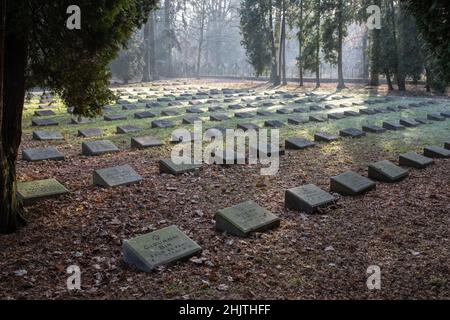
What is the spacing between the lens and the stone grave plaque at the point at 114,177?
6186 millimetres

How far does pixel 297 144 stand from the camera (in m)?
9.17

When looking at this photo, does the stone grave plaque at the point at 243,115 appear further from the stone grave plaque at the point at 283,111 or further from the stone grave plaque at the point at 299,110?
the stone grave plaque at the point at 299,110

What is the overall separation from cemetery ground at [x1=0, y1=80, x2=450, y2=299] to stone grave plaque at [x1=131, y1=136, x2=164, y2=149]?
21.2 inches

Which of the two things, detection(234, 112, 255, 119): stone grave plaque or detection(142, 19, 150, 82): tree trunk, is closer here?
detection(234, 112, 255, 119): stone grave plaque

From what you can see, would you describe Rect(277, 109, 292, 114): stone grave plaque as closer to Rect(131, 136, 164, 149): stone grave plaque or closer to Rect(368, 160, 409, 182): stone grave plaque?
Rect(131, 136, 164, 149): stone grave plaque

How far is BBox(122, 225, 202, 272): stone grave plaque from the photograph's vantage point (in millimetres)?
3872

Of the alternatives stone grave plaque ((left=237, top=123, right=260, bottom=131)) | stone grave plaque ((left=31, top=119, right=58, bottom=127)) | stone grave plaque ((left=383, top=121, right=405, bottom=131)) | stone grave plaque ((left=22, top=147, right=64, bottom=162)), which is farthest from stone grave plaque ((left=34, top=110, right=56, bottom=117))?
stone grave plaque ((left=383, top=121, right=405, bottom=131))

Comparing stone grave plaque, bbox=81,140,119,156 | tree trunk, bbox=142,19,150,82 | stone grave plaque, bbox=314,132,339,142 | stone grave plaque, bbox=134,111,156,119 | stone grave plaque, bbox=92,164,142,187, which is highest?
tree trunk, bbox=142,19,150,82

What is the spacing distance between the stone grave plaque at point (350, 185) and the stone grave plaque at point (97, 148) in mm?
4836

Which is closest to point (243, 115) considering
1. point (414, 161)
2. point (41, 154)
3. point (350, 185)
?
point (414, 161)

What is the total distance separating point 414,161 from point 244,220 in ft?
14.8

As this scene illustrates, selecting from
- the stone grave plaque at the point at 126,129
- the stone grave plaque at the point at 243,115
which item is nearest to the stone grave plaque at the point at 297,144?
the stone grave plaque at the point at 126,129

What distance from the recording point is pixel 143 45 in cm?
3631

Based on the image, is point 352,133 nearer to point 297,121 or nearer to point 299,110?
point 297,121
